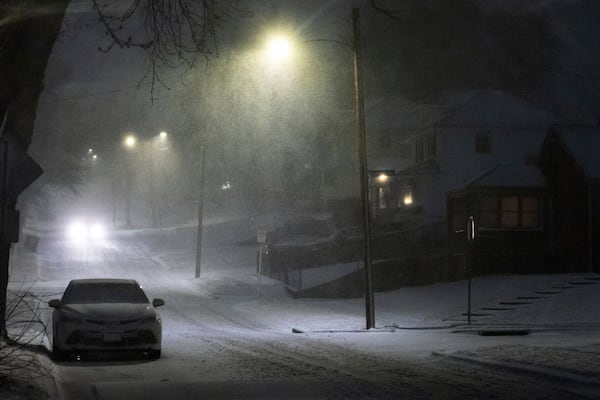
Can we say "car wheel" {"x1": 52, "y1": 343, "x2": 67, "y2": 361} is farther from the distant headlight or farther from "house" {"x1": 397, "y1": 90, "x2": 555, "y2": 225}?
the distant headlight

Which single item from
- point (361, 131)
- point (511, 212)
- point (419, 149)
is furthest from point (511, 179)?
point (361, 131)

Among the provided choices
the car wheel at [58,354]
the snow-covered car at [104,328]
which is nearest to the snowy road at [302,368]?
the car wheel at [58,354]

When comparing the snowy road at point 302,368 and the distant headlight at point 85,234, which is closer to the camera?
the snowy road at point 302,368

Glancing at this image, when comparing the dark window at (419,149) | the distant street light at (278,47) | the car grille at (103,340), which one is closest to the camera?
the car grille at (103,340)

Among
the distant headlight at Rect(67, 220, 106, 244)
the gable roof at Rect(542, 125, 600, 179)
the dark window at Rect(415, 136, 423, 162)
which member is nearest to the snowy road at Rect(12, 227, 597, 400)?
the gable roof at Rect(542, 125, 600, 179)

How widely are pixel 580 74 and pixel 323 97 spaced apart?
27093mm

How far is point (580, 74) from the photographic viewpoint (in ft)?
266

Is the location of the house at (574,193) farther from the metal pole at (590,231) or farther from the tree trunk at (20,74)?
the tree trunk at (20,74)

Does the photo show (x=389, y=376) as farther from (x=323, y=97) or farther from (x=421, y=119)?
(x=323, y=97)

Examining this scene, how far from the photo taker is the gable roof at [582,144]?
40219 millimetres

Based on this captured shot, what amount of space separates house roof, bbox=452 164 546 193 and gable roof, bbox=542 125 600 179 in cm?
164

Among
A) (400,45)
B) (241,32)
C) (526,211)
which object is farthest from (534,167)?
(400,45)

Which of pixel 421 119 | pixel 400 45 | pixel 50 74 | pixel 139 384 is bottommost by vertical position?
pixel 139 384

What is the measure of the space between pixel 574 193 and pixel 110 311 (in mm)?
30398
